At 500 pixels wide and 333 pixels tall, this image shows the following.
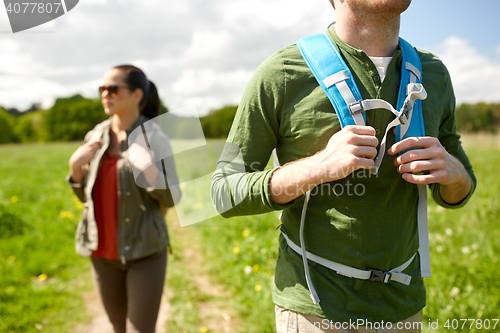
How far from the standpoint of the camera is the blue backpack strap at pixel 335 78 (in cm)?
129

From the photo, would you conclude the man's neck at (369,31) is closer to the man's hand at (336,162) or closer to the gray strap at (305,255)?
the man's hand at (336,162)

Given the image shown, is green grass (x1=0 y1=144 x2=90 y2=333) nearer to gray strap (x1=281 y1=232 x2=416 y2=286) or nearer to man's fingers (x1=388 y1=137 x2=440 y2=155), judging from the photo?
gray strap (x1=281 y1=232 x2=416 y2=286)

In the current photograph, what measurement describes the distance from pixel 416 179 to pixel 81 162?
2399 millimetres

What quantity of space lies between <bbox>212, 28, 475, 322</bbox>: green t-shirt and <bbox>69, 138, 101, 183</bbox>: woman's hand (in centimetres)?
167

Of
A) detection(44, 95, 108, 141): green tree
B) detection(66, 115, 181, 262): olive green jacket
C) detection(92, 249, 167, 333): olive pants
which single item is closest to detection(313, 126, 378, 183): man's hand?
detection(66, 115, 181, 262): olive green jacket

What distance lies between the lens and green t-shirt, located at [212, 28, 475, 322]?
4.49 feet

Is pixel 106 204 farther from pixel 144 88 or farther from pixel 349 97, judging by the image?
pixel 349 97

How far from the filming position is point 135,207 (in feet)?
8.65

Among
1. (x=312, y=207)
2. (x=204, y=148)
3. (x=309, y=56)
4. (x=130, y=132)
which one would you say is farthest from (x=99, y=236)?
(x=309, y=56)

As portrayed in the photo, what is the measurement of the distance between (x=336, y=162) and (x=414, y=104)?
1.59 ft

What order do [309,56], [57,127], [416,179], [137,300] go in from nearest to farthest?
[416,179]
[309,56]
[137,300]
[57,127]

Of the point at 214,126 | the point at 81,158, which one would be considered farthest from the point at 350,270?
the point at 214,126

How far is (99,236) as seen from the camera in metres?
2.64

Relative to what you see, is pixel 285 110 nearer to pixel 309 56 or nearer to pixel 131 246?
pixel 309 56
